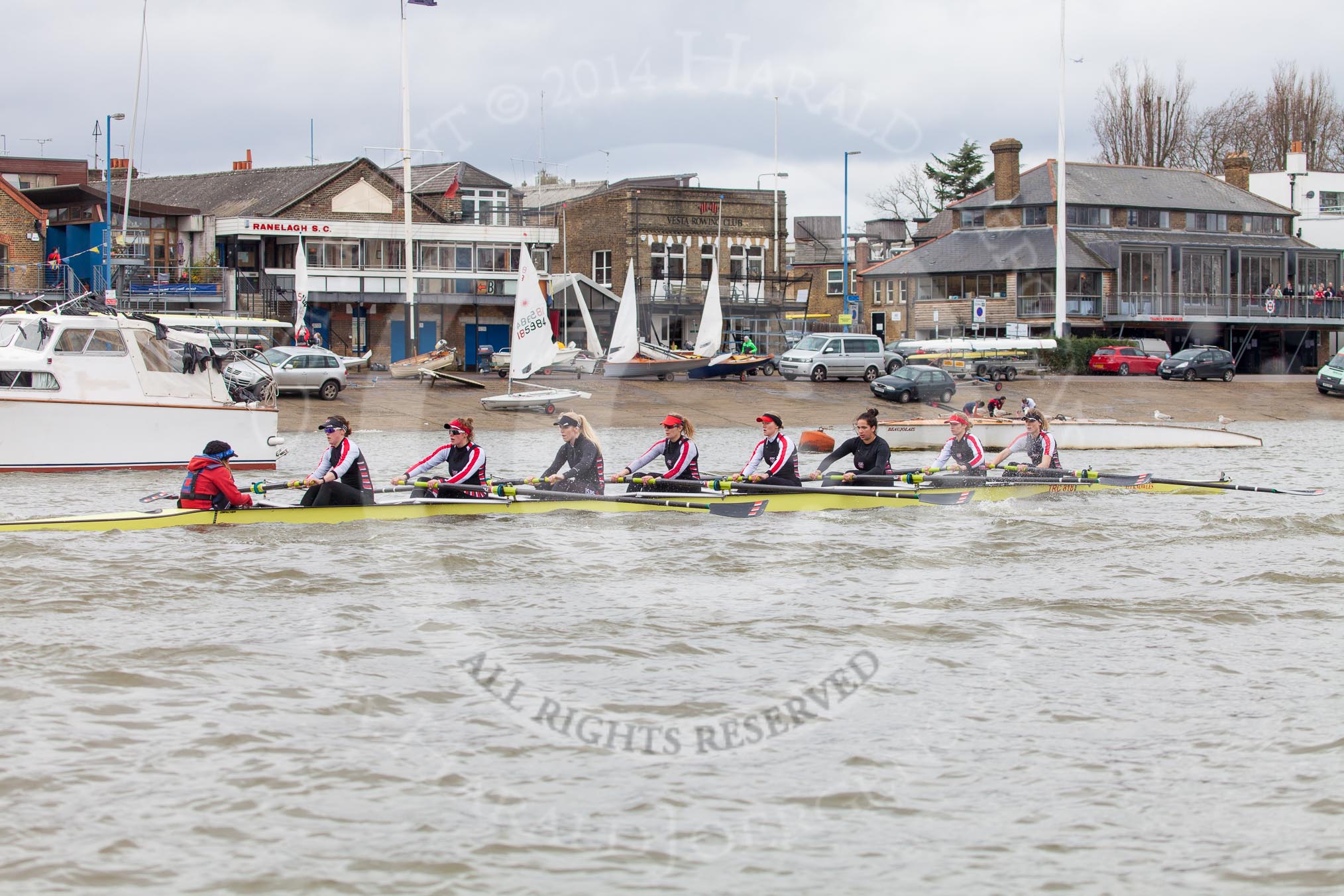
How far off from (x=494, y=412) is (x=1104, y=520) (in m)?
17.8

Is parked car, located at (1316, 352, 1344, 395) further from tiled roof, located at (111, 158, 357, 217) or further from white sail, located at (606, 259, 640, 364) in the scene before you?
tiled roof, located at (111, 158, 357, 217)

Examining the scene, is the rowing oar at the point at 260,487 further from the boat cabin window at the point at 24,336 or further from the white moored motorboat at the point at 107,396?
the boat cabin window at the point at 24,336

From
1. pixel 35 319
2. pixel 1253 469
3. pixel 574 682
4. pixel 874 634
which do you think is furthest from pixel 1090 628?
pixel 35 319

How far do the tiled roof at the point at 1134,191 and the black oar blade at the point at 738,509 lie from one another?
44843 mm

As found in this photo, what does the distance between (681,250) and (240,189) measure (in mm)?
18155

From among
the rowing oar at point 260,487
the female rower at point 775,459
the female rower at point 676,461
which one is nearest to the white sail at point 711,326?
the female rower at point 775,459

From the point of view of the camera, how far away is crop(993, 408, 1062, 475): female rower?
18406 millimetres

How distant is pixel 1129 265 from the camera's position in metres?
56.2

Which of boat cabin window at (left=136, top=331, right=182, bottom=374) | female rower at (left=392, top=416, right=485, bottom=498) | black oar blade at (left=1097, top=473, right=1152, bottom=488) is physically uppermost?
boat cabin window at (left=136, top=331, right=182, bottom=374)

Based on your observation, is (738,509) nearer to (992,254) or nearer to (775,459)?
(775,459)

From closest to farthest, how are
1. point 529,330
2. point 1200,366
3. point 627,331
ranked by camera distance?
point 529,330, point 627,331, point 1200,366

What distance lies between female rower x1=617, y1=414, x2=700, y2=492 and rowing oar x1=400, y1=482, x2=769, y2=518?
0.53 meters

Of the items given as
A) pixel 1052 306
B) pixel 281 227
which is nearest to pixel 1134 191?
pixel 1052 306

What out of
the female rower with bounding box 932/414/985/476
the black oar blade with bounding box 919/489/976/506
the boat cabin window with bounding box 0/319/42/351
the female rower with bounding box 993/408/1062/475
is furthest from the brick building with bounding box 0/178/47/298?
the black oar blade with bounding box 919/489/976/506
